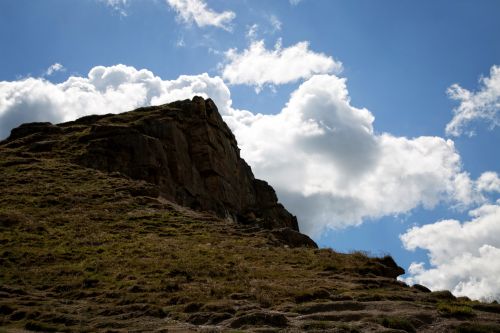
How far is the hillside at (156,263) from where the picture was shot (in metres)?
21.5

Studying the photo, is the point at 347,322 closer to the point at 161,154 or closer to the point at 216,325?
the point at 216,325

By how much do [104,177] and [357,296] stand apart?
1568 inches

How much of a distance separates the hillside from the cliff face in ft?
0.75

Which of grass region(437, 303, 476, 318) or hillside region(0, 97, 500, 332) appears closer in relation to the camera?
grass region(437, 303, 476, 318)

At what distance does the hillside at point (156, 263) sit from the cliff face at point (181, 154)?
0.75 feet

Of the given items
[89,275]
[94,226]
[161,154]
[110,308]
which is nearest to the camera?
[110,308]

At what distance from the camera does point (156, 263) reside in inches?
1275

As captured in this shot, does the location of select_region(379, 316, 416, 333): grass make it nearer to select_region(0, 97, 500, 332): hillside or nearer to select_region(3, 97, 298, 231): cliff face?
select_region(0, 97, 500, 332): hillside

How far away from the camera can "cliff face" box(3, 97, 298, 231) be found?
65.7 m

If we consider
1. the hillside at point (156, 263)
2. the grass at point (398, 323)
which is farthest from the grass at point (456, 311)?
the grass at point (398, 323)

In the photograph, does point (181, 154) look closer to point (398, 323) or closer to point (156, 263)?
point (156, 263)

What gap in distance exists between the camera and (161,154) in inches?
2677

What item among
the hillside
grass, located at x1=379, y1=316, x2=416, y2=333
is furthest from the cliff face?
grass, located at x1=379, y1=316, x2=416, y2=333

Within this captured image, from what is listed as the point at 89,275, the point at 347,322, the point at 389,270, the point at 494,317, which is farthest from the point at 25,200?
the point at 494,317
